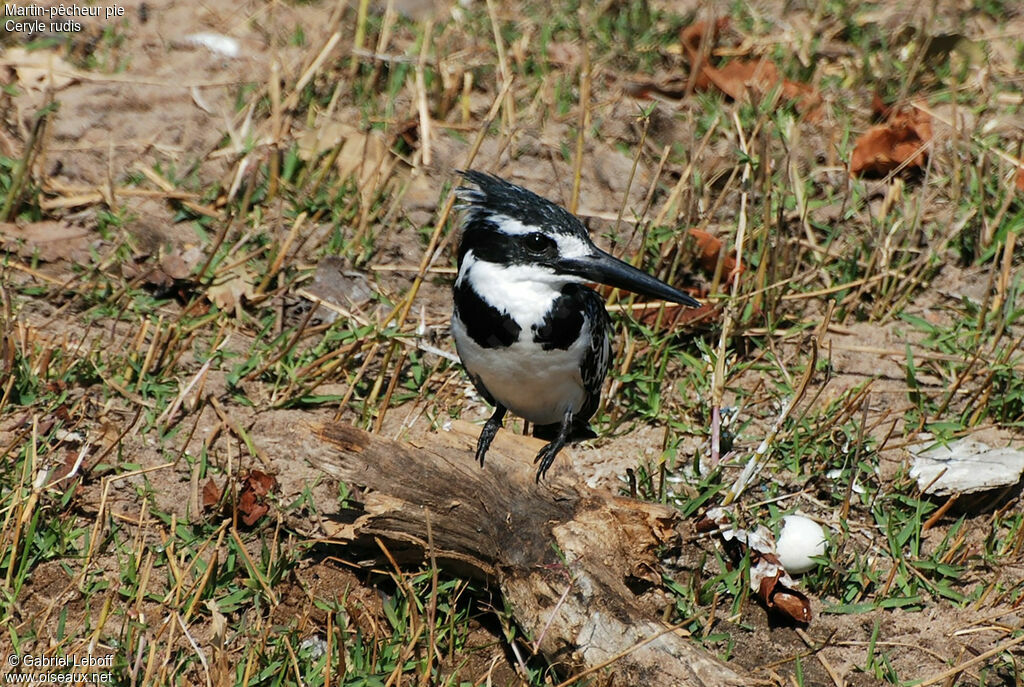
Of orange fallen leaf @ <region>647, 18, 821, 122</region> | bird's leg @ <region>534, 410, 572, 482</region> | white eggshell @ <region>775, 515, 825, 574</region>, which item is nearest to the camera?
bird's leg @ <region>534, 410, 572, 482</region>

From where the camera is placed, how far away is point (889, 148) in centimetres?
467

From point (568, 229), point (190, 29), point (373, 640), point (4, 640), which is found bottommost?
point (4, 640)

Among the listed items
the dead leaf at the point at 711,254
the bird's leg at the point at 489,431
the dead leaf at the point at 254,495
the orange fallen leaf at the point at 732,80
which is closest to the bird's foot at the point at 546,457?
the bird's leg at the point at 489,431

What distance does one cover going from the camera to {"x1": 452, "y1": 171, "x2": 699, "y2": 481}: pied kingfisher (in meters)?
3.06

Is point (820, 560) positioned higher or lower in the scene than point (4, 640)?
higher

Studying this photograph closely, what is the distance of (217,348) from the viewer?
397 centimetres

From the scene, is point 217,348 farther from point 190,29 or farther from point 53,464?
point 190,29

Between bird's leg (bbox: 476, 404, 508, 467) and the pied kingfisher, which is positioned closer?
the pied kingfisher

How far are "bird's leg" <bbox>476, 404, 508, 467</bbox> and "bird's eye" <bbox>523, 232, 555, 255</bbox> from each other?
61cm

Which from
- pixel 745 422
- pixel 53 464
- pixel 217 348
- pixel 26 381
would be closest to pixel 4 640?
pixel 53 464

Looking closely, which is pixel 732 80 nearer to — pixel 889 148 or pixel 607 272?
pixel 889 148

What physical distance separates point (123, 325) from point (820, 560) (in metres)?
2.61

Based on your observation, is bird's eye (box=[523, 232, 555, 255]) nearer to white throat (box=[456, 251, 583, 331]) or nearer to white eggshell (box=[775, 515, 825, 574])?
white throat (box=[456, 251, 583, 331])

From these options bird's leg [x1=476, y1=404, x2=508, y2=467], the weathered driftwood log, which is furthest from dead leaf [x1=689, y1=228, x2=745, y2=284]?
the weathered driftwood log
